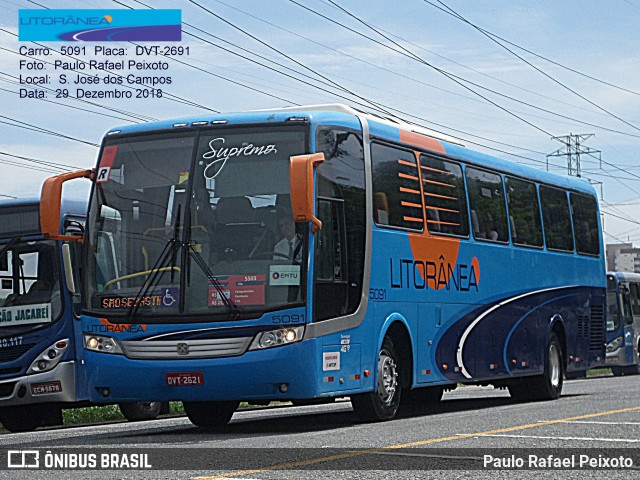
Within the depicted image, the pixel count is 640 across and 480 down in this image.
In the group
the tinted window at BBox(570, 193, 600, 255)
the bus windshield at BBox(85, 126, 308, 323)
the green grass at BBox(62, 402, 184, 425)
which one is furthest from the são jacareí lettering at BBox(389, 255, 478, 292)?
the green grass at BBox(62, 402, 184, 425)

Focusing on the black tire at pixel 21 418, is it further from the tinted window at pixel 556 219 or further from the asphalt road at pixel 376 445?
the tinted window at pixel 556 219

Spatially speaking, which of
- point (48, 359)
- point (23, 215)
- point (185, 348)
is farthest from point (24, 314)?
point (185, 348)

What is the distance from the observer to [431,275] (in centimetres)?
1703

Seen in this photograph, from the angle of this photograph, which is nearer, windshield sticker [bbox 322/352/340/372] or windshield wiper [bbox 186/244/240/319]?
windshield wiper [bbox 186/244/240/319]

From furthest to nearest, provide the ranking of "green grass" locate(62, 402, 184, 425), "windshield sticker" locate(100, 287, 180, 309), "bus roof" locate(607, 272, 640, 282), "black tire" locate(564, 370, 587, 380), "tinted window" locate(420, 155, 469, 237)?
"bus roof" locate(607, 272, 640, 282) → "black tire" locate(564, 370, 587, 380) → "green grass" locate(62, 402, 184, 425) → "tinted window" locate(420, 155, 469, 237) → "windshield sticker" locate(100, 287, 180, 309)

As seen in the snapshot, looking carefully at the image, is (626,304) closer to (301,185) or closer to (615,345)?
(615,345)

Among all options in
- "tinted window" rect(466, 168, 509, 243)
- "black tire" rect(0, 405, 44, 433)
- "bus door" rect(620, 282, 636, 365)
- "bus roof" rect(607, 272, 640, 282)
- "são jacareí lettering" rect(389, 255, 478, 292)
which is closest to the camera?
"são jacareí lettering" rect(389, 255, 478, 292)

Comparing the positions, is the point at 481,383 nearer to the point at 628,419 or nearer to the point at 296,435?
the point at 628,419

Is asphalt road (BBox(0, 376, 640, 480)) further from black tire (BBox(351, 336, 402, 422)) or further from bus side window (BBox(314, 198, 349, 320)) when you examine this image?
bus side window (BBox(314, 198, 349, 320))

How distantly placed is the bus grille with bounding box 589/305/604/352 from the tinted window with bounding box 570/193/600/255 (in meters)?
1.07

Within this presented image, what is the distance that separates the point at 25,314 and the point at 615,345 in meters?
29.2

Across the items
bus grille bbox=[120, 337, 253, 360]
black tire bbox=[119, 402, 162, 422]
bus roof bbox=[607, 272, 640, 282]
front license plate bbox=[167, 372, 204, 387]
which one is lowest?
black tire bbox=[119, 402, 162, 422]

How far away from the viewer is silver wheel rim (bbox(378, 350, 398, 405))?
1545 cm

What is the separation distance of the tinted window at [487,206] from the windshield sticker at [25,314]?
6.00m
